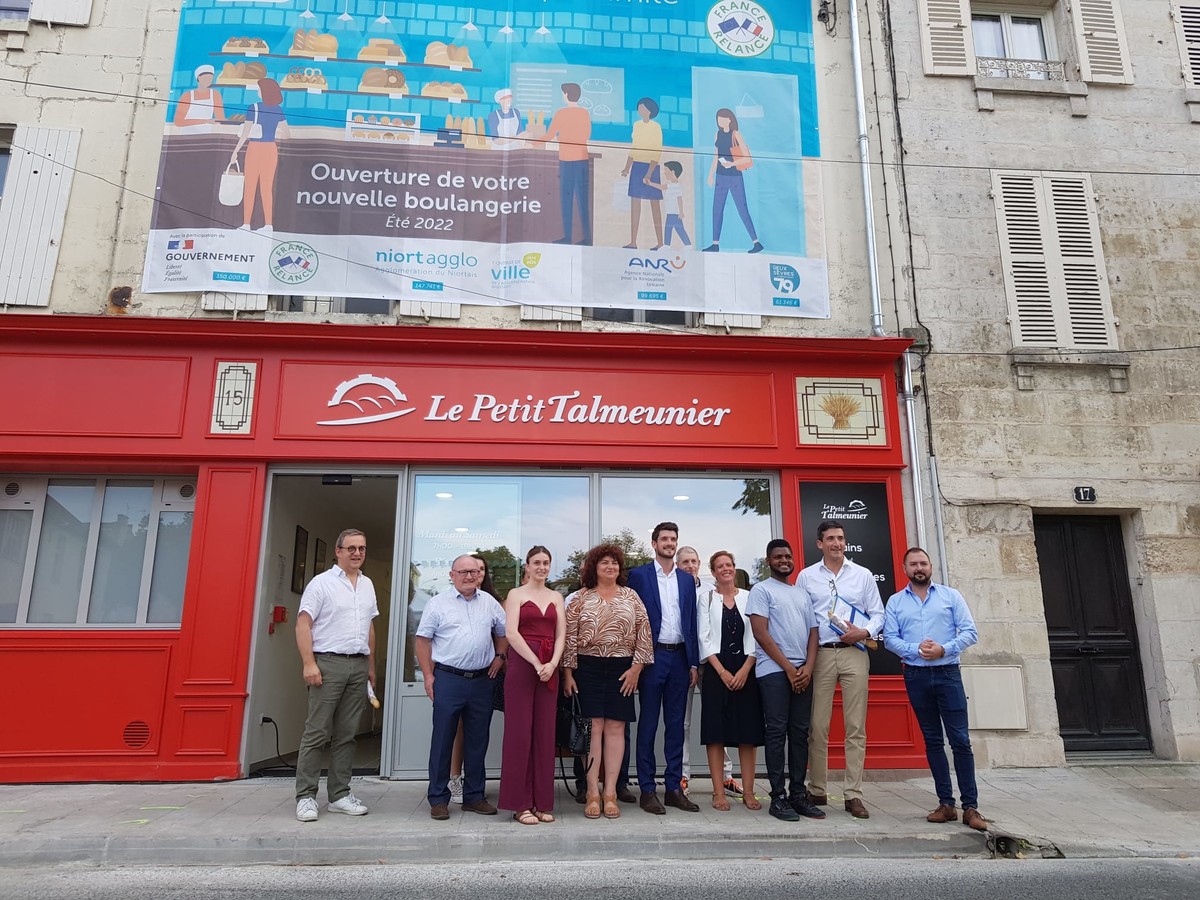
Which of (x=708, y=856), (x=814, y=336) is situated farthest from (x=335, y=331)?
(x=708, y=856)

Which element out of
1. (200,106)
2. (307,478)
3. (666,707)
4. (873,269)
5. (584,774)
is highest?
(200,106)

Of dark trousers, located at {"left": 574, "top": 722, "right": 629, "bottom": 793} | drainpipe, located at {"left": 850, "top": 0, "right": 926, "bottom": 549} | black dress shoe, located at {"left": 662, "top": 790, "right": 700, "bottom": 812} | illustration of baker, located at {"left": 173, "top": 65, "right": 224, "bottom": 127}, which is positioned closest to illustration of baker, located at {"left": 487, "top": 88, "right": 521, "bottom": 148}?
illustration of baker, located at {"left": 173, "top": 65, "right": 224, "bottom": 127}

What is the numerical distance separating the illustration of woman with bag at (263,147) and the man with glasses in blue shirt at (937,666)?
6855 mm

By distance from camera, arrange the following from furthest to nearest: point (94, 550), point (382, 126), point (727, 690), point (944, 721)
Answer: point (382, 126)
point (94, 550)
point (727, 690)
point (944, 721)

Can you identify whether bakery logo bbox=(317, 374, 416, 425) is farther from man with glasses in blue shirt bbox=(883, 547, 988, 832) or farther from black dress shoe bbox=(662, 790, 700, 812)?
man with glasses in blue shirt bbox=(883, 547, 988, 832)

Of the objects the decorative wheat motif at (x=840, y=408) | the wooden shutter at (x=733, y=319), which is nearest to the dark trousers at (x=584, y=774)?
the decorative wheat motif at (x=840, y=408)

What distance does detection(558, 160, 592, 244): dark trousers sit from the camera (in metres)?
8.66

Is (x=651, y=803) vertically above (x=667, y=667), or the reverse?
(x=667, y=667)

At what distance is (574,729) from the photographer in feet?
19.4

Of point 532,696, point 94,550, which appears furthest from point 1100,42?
point 94,550

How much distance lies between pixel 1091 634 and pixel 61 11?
12344mm

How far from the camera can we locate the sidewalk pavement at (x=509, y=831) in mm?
5066

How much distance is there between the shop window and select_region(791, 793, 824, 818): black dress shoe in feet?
18.5

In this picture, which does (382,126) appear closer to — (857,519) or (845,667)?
(857,519)
